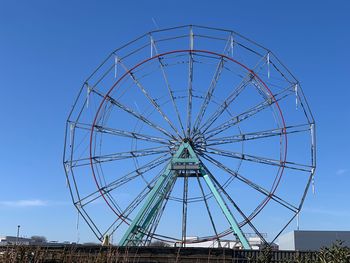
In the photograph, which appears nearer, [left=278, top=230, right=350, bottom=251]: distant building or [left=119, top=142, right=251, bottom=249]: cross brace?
[left=119, top=142, right=251, bottom=249]: cross brace

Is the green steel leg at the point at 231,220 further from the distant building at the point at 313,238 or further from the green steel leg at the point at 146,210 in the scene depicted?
the distant building at the point at 313,238

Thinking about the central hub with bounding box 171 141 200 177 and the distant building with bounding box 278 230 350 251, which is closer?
the central hub with bounding box 171 141 200 177

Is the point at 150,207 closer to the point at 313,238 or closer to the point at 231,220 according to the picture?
the point at 231,220

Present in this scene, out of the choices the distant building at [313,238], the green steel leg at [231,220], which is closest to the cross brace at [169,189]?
the green steel leg at [231,220]

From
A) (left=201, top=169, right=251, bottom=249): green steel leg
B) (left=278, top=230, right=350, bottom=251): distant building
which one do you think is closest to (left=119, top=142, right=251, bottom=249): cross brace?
(left=201, top=169, right=251, bottom=249): green steel leg

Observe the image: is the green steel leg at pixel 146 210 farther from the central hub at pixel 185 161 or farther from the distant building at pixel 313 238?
the distant building at pixel 313 238

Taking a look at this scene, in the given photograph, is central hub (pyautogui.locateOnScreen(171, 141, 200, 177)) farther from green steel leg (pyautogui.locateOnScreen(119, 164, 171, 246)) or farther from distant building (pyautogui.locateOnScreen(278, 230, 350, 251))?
distant building (pyautogui.locateOnScreen(278, 230, 350, 251))

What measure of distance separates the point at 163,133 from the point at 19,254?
26080 millimetres

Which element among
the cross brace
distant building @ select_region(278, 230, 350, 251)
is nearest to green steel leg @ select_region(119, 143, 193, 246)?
the cross brace

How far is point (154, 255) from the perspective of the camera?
98.8 ft

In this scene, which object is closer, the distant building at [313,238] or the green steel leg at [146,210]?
the green steel leg at [146,210]

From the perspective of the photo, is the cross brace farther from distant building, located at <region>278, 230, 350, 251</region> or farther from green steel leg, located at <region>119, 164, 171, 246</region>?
distant building, located at <region>278, 230, 350, 251</region>

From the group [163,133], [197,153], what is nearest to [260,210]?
[197,153]

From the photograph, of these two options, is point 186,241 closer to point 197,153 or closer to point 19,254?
point 197,153
